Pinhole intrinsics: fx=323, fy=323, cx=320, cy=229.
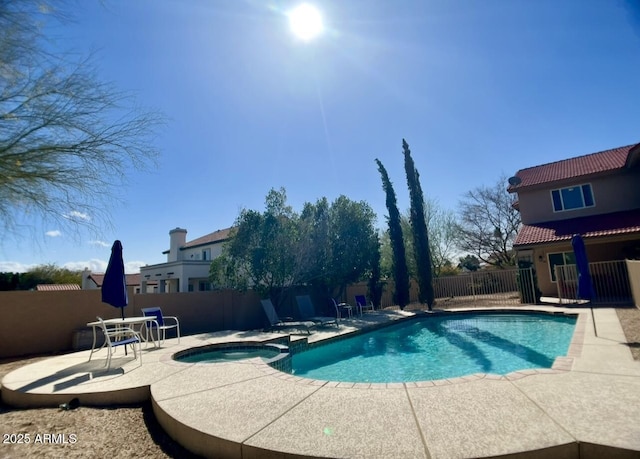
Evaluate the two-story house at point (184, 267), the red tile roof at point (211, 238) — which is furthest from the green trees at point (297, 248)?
the red tile roof at point (211, 238)

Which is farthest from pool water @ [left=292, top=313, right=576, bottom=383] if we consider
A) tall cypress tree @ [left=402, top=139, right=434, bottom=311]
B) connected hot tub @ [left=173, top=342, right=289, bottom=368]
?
tall cypress tree @ [left=402, top=139, right=434, bottom=311]

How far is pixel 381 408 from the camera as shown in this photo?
3.38 metres

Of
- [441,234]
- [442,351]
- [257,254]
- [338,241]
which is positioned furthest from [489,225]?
[442,351]

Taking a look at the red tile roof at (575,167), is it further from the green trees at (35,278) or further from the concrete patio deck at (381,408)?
the green trees at (35,278)

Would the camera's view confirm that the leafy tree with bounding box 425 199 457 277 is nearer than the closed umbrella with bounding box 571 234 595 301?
No

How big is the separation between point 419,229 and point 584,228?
7.57 meters

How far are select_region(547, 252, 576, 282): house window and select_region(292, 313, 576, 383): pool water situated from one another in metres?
5.62

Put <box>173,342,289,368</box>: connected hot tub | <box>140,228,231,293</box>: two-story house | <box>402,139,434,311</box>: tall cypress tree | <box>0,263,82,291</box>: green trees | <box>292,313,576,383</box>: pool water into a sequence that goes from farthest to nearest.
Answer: <box>140,228,231,293</box>: two-story house
<box>0,263,82,291</box>: green trees
<box>402,139,434,311</box>: tall cypress tree
<box>173,342,289,368</box>: connected hot tub
<box>292,313,576,383</box>: pool water

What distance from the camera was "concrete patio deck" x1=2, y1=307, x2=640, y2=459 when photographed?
2.54 metres

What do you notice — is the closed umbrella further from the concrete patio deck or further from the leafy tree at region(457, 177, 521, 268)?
the leafy tree at region(457, 177, 521, 268)

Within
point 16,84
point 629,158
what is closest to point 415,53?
point 16,84

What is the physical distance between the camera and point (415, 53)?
9430 millimetres

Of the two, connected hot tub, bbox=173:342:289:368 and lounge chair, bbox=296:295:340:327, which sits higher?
lounge chair, bbox=296:295:340:327

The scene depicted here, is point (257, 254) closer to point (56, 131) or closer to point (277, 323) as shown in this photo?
point (277, 323)
